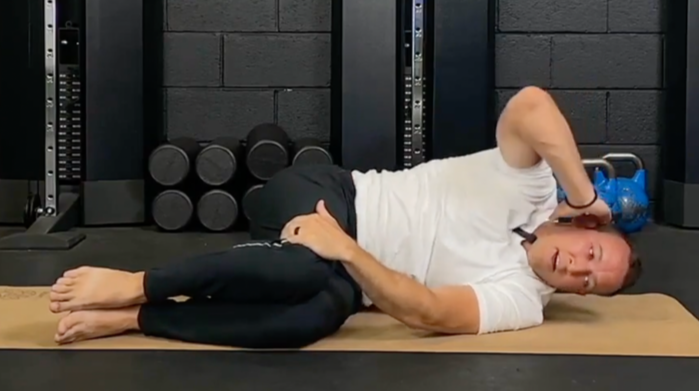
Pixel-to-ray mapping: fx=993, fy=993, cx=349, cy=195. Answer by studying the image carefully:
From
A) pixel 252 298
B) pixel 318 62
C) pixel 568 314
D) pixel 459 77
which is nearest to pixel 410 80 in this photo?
pixel 459 77

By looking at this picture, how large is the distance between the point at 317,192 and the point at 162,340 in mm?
492

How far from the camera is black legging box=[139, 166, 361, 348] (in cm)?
200

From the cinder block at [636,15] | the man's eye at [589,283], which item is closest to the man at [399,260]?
the man's eye at [589,283]

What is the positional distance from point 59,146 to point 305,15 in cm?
116

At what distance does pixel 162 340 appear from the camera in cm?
212

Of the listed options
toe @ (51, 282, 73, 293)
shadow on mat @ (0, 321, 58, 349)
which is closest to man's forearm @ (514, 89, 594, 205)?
toe @ (51, 282, 73, 293)

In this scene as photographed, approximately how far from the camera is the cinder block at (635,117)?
4.27m

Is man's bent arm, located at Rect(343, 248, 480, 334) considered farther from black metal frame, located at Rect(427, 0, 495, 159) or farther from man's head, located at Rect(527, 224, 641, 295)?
black metal frame, located at Rect(427, 0, 495, 159)

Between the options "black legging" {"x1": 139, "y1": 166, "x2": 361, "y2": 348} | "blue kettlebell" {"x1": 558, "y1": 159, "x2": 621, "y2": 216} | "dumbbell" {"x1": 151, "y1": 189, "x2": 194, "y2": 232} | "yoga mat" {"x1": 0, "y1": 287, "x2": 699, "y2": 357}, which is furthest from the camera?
"dumbbell" {"x1": 151, "y1": 189, "x2": 194, "y2": 232}

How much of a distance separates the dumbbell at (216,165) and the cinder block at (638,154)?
→ 151cm

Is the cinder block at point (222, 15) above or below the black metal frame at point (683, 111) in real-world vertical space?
above

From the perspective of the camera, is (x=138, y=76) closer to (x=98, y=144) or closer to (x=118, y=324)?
(x=98, y=144)

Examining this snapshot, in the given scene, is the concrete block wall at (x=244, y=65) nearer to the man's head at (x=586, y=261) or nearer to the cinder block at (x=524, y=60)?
the cinder block at (x=524, y=60)

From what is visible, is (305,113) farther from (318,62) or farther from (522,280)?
(522,280)
